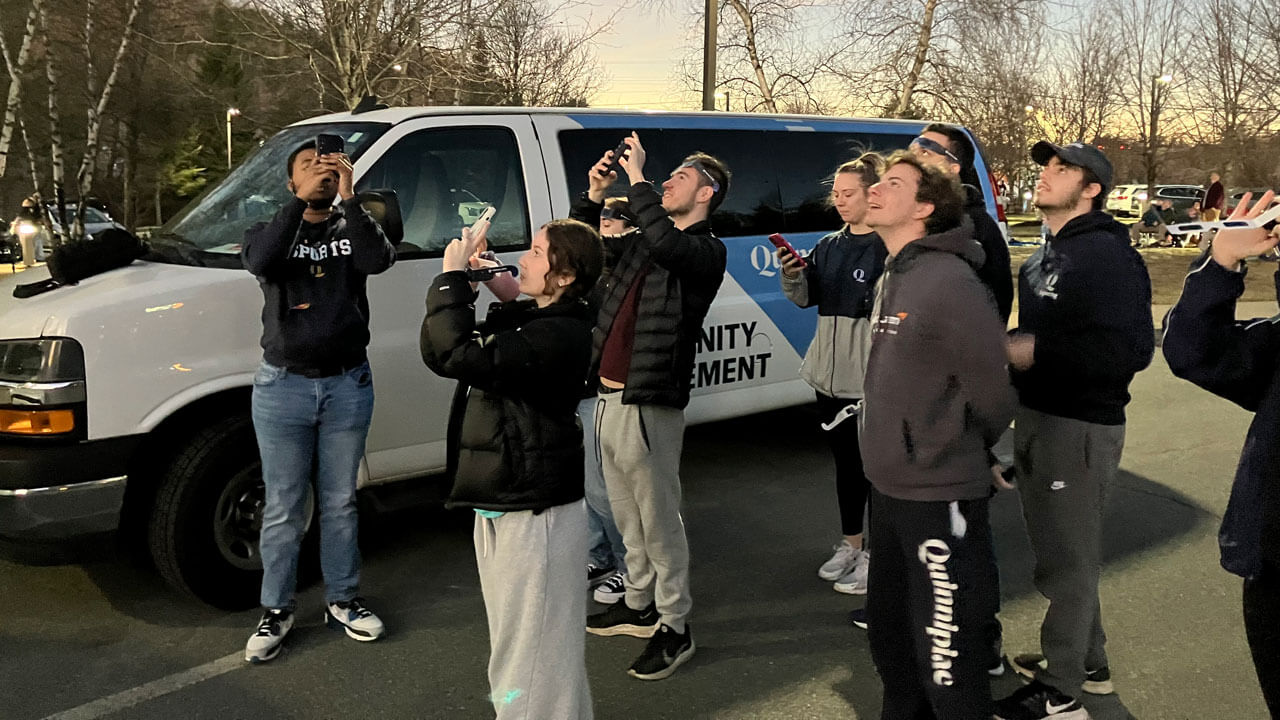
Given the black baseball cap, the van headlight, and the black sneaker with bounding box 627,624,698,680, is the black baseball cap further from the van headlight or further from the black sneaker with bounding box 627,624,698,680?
the van headlight

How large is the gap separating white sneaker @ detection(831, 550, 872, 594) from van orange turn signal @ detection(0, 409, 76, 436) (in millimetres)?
3238

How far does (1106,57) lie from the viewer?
28062 millimetres

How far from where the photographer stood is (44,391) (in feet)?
11.8

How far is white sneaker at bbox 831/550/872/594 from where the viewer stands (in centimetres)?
438

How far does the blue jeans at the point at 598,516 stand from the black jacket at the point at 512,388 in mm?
1538

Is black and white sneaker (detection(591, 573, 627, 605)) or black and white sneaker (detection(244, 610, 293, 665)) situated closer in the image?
black and white sneaker (detection(244, 610, 293, 665))

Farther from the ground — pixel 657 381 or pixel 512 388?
pixel 512 388

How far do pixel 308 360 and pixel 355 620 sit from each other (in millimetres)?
1087

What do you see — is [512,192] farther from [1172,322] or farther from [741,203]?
[1172,322]

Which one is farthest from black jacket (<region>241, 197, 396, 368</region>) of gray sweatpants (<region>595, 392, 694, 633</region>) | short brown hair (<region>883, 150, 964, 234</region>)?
short brown hair (<region>883, 150, 964, 234</region>)

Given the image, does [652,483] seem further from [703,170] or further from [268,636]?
[268,636]

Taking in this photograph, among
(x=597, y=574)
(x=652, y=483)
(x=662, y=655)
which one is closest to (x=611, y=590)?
(x=597, y=574)

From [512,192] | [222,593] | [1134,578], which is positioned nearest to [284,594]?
[222,593]

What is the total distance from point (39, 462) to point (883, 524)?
120 inches
